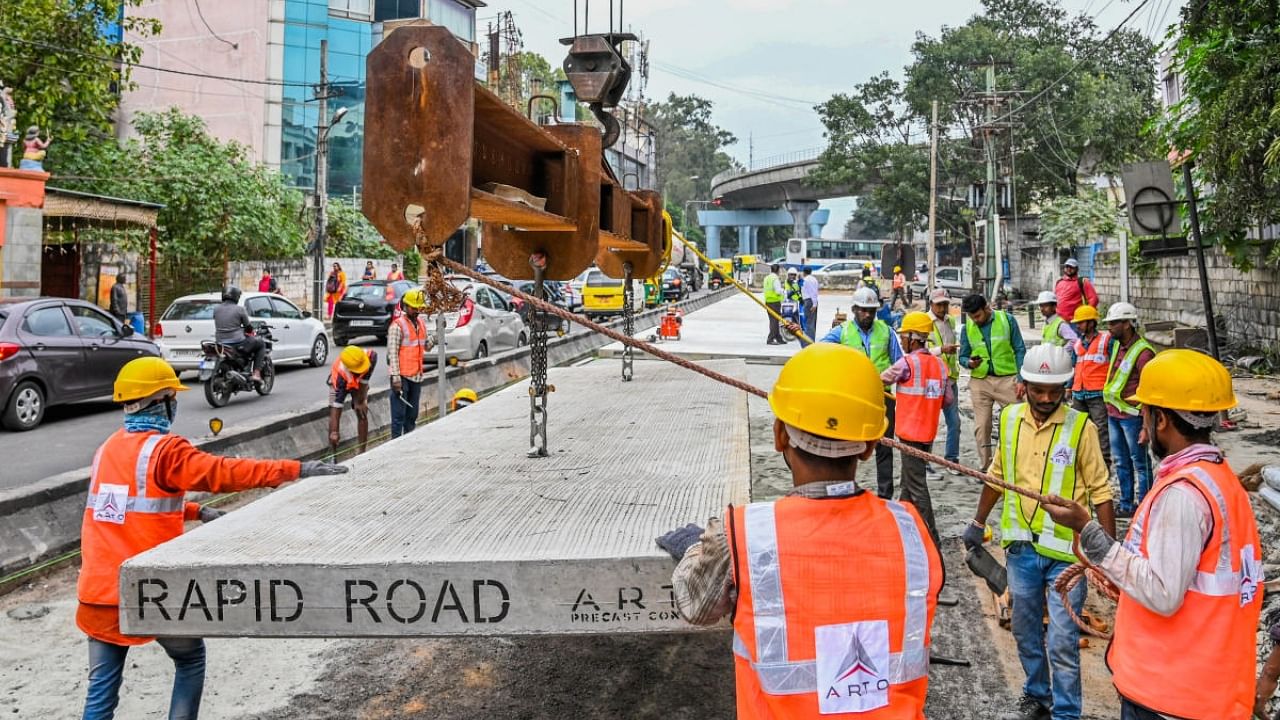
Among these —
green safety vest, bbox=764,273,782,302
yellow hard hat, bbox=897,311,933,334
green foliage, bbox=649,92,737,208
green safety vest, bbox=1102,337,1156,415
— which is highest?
green foliage, bbox=649,92,737,208

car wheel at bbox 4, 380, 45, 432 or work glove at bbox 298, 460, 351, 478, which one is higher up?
work glove at bbox 298, 460, 351, 478

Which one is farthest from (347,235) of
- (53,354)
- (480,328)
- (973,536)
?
(973,536)

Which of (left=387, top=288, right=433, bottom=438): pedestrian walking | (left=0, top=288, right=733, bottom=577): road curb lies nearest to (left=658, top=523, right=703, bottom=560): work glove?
(left=0, top=288, right=733, bottom=577): road curb

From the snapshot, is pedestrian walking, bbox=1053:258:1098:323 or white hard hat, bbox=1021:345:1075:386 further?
pedestrian walking, bbox=1053:258:1098:323

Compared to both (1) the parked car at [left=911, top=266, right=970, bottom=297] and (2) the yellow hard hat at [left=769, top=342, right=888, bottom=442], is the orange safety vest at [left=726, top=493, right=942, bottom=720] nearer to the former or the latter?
(2) the yellow hard hat at [left=769, top=342, right=888, bottom=442]

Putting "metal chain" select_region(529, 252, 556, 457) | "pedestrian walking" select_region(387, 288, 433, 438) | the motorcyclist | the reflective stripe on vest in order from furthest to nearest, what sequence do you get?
the motorcyclist → "pedestrian walking" select_region(387, 288, 433, 438) → "metal chain" select_region(529, 252, 556, 457) → the reflective stripe on vest

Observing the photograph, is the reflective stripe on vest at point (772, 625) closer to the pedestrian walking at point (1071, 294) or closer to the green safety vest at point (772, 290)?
the pedestrian walking at point (1071, 294)

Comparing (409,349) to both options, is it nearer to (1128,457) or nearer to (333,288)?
(1128,457)

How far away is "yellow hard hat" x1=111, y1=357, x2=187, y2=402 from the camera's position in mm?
3906

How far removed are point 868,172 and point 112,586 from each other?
52014 millimetres

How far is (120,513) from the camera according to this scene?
3.82m

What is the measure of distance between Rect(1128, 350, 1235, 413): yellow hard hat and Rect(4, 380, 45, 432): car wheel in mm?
12099

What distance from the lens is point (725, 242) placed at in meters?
107

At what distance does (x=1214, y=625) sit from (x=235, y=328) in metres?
13.4
